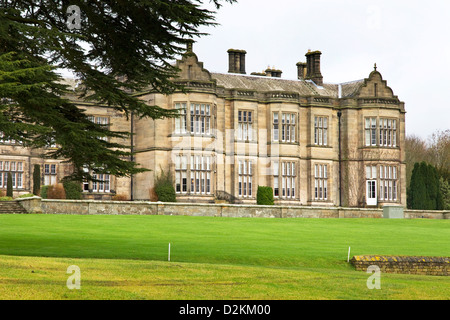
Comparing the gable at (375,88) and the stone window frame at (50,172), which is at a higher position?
the gable at (375,88)

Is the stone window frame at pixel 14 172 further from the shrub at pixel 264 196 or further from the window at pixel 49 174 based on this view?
the shrub at pixel 264 196

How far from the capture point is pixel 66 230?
23.1m

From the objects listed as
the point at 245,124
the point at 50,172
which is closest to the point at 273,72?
the point at 245,124

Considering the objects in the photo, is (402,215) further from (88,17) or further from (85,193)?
(88,17)

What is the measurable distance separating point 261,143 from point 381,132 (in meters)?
8.10

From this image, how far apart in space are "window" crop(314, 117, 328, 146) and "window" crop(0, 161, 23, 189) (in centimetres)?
1796

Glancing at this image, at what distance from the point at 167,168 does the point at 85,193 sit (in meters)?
5.26

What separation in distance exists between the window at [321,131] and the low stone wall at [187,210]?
7.06m

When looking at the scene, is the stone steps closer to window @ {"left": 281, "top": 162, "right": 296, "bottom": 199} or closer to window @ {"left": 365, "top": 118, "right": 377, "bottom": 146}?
window @ {"left": 281, "top": 162, "right": 296, "bottom": 199}

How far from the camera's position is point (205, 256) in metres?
18.0

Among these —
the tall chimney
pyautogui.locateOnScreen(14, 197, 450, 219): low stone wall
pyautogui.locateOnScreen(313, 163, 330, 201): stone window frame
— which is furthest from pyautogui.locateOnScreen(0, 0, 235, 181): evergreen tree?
the tall chimney

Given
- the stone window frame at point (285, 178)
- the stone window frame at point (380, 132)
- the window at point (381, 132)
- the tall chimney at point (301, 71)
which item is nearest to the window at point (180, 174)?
the stone window frame at point (285, 178)

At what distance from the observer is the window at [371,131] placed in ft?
148
